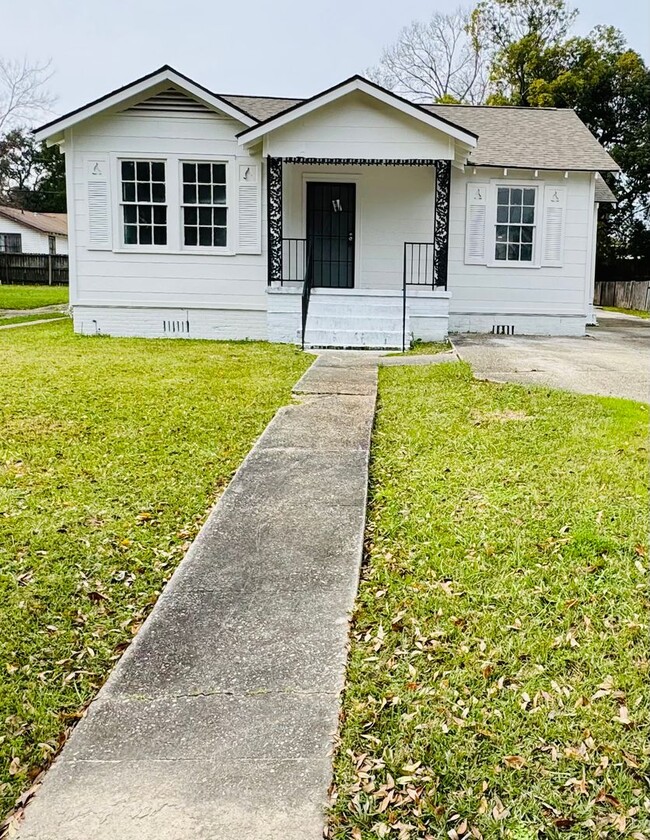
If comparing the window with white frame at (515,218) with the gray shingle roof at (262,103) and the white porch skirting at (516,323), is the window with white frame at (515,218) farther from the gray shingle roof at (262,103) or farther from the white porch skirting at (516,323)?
the gray shingle roof at (262,103)

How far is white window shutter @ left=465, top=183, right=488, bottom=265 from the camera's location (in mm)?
14289

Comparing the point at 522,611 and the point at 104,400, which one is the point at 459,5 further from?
the point at 522,611

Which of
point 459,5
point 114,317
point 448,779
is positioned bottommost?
point 448,779

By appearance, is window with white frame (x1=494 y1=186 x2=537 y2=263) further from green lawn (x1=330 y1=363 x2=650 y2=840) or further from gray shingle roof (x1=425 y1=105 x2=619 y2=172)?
green lawn (x1=330 y1=363 x2=650 y2=840)

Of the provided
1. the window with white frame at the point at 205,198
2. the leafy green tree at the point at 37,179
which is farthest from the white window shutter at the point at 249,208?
the leafy green tree at the point at 37,179

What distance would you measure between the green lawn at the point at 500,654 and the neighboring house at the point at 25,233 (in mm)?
46417

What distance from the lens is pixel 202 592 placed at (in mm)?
2947

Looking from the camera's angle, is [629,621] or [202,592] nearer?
[629,621]

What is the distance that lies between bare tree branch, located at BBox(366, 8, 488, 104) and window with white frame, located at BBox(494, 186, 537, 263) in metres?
25.2

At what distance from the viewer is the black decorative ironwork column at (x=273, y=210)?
40.4 ft

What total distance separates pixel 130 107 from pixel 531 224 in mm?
7960

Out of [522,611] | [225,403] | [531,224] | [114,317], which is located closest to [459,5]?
[531,224]

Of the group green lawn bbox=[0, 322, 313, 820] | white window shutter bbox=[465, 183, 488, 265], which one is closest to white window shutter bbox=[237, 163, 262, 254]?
white window shutter bbox=[465, 183, 488, 265]

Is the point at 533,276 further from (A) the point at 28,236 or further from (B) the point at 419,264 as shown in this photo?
(A) the point at 28,236
